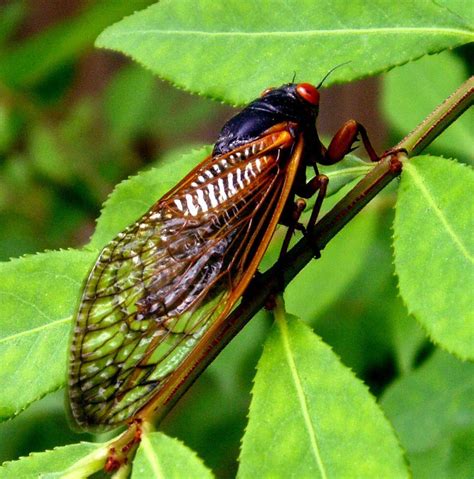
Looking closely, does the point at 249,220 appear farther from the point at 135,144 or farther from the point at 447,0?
the point at 135,144

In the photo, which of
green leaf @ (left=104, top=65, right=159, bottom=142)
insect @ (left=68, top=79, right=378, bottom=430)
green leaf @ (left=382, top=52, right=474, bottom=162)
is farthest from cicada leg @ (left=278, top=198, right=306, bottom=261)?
green leaf @ (left=104, top=65, right=159, bottom=142)

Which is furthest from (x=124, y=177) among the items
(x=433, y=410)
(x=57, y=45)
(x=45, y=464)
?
(x=45, y=464)

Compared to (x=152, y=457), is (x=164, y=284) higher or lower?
higher

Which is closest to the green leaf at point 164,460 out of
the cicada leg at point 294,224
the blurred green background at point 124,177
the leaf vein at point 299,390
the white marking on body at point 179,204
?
the leaf vein at point 299,390

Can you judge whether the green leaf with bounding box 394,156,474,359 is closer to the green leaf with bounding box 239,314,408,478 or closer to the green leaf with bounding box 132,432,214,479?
the green leaf with bounding box 239,314,408,478

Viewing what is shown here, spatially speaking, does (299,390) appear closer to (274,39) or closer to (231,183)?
(231,183)

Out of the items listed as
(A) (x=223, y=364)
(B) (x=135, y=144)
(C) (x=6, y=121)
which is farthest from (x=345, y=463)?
(B) (x=135, y=144)
